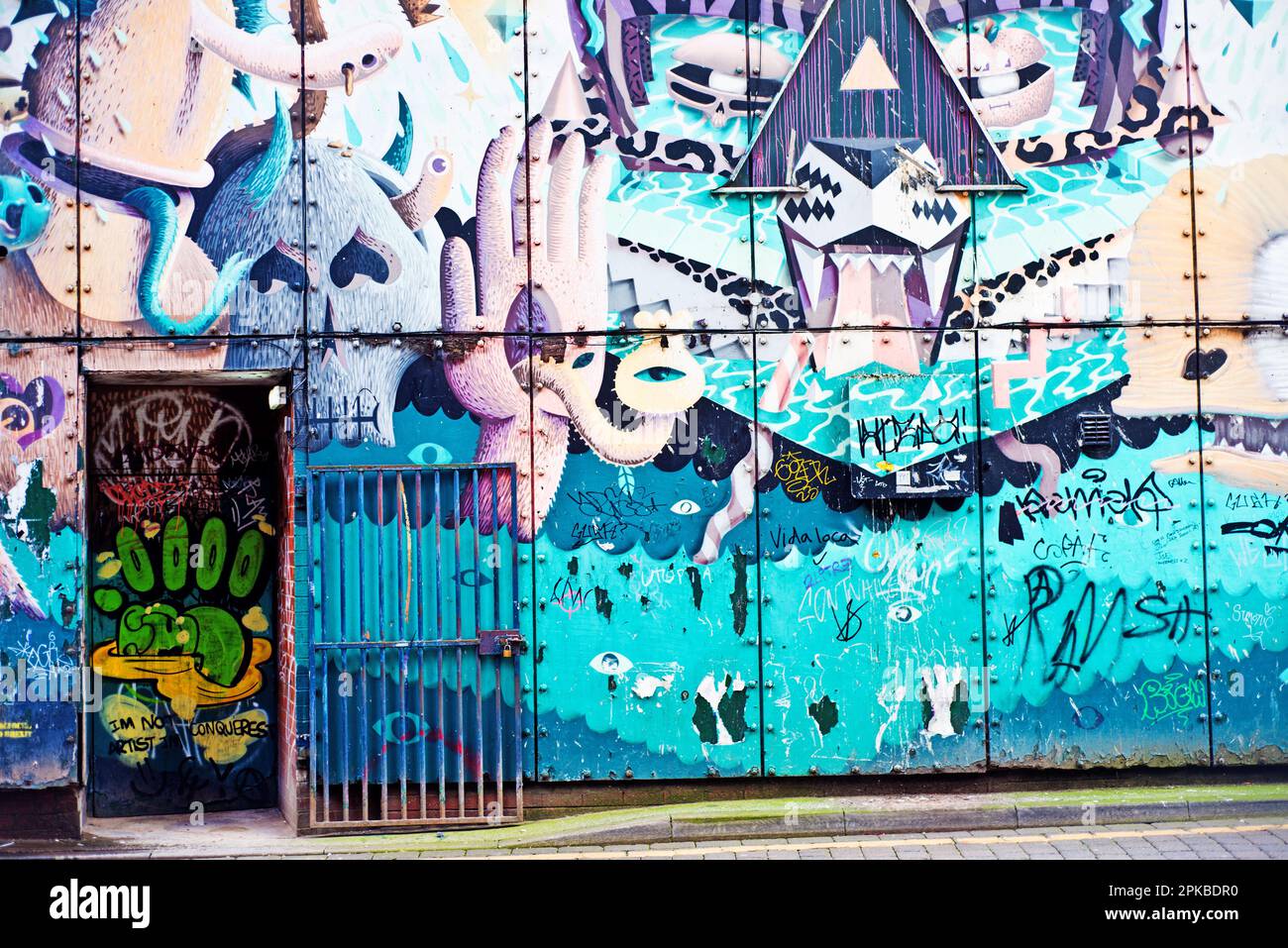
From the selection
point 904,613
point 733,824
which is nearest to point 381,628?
point 733,824

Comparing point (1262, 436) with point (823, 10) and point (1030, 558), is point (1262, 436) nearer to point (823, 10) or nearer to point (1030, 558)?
point (1030, 558)

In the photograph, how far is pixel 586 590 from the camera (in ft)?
25.4

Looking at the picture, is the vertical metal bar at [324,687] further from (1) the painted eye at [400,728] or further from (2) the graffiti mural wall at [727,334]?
(1) the painted eye at [400,728]

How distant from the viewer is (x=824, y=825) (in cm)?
750

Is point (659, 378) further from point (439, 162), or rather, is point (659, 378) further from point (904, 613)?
Result: point (904, 613)

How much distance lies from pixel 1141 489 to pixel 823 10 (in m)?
3.53

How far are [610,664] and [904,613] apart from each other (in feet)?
5.94

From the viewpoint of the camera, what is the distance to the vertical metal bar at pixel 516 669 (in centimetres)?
763

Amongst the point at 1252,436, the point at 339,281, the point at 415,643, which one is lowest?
the point at 415,643

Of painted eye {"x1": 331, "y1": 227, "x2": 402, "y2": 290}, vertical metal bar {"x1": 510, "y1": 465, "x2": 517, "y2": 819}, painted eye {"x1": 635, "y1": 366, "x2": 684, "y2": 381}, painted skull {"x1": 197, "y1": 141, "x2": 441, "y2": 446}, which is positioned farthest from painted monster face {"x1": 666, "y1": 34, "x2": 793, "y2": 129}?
vertical metal bar {"x1": 510, "y1": 465, "x2": 517, "y2": 819}

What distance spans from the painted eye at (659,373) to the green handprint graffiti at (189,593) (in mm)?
2709

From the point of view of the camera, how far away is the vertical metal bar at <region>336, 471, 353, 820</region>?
753 cm

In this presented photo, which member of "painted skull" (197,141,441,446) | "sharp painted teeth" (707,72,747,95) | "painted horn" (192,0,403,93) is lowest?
"painted skull" (197,141,441,446)

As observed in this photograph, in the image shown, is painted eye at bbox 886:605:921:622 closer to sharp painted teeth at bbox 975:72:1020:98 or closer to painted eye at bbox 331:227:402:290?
sharp painted teeth at bbox 975:72:1020:98
